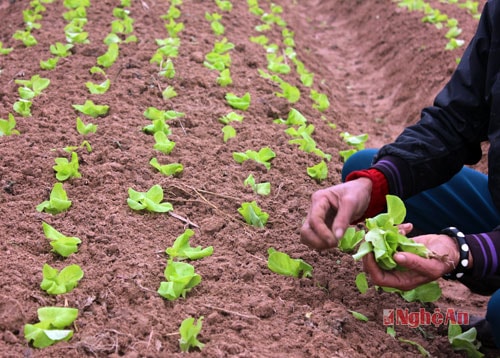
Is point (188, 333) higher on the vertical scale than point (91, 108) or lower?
higher

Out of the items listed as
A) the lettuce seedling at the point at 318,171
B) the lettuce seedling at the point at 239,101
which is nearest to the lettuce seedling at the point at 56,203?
the lettuce seedling at the point at 318,171

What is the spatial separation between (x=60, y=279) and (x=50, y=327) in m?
0.20

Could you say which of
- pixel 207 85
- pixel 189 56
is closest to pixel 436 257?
pixel 207 85

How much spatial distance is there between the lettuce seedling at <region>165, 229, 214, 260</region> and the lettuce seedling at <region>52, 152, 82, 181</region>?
0.65 metres

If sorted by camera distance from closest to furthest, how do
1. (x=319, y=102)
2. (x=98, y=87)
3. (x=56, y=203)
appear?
(x=56, y=203), (x=98, y=87), (x=319, y=102)

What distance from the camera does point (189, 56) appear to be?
4.01m

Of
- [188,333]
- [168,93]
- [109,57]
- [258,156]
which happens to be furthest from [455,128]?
[109,57]

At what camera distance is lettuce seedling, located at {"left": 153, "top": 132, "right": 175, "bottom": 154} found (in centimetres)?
280

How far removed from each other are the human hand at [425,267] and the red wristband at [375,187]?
A: 0.35 meters

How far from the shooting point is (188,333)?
1702 millimetres

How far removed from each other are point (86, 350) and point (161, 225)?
0.74 m

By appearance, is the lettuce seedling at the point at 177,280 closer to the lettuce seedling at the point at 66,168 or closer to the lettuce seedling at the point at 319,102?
the lettuce seedling at the point at 66,168

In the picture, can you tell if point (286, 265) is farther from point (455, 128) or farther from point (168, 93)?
point (168, 93)

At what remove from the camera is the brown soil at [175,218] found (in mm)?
1812
